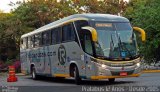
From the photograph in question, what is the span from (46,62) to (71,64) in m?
4.79

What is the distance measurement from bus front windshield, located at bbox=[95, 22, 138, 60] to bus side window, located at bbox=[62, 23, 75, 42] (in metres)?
1.75

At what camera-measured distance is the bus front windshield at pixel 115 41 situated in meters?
19.4

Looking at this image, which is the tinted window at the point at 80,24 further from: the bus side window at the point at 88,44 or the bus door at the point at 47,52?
the bus door at the point at 47,52

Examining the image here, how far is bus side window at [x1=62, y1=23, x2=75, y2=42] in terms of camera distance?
70.0 feet

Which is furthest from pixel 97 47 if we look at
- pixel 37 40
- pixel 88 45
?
pixel 37 40

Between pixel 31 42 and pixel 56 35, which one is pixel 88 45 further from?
pixel 31 42

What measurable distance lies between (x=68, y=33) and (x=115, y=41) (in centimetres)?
319

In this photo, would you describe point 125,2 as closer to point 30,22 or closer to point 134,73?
point 30,22

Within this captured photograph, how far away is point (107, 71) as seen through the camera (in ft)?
62.9

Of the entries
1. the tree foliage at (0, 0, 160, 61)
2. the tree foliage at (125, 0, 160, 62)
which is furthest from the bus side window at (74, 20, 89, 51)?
the tree foliage at (0, 0, 160, 61)

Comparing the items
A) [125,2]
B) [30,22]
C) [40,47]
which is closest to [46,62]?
[40,47]

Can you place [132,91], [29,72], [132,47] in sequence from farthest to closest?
1. [29,72]
2. [132,47]
3. [132,91]

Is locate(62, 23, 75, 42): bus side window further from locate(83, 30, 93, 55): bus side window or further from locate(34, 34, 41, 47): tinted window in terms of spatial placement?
locate(34, 34, 41, 47): tinted window

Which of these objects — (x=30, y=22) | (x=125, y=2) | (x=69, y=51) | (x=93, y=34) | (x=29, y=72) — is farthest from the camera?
(x=125, y=2)
